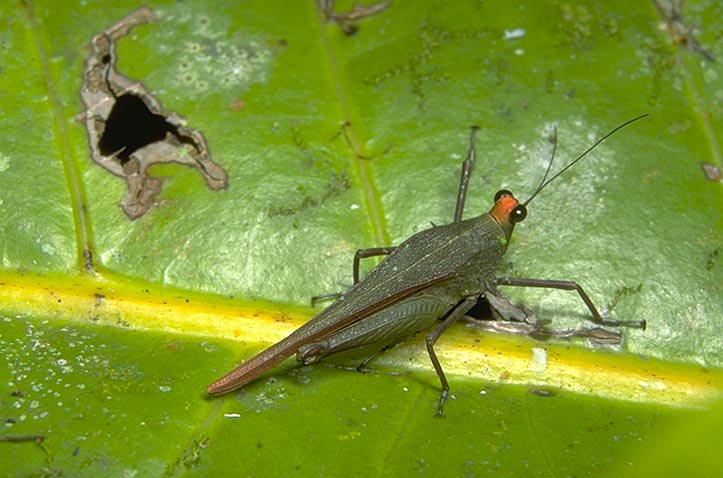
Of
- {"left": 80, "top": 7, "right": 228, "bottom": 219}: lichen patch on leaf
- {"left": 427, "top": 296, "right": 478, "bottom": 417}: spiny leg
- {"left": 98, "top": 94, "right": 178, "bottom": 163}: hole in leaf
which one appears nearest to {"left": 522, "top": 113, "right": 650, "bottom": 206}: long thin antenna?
{"left": 427, "top": 296, "right": 478, "bottom": 417}: spiny leg

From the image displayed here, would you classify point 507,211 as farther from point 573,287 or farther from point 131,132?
point 131,132

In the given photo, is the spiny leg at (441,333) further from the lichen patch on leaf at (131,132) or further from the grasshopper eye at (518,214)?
the lichen patch on leaf at (131,132)

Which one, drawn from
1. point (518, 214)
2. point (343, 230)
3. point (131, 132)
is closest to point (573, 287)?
point (518, 214)

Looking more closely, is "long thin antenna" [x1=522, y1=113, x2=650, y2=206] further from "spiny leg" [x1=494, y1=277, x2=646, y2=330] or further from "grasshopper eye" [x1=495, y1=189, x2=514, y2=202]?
"spiny leg" [x1=494, y1=277, x2=646, y2=330]

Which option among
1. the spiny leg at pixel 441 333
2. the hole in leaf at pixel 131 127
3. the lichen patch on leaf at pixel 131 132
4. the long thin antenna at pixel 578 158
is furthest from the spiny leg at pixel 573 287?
the hole in leaf at pixel 131 127

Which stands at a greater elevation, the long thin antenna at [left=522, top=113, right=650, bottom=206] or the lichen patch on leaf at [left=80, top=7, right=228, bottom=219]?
the lichen patch on leaf at [left=80, top=7, right=228, bottom=219]

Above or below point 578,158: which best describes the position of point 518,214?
below
